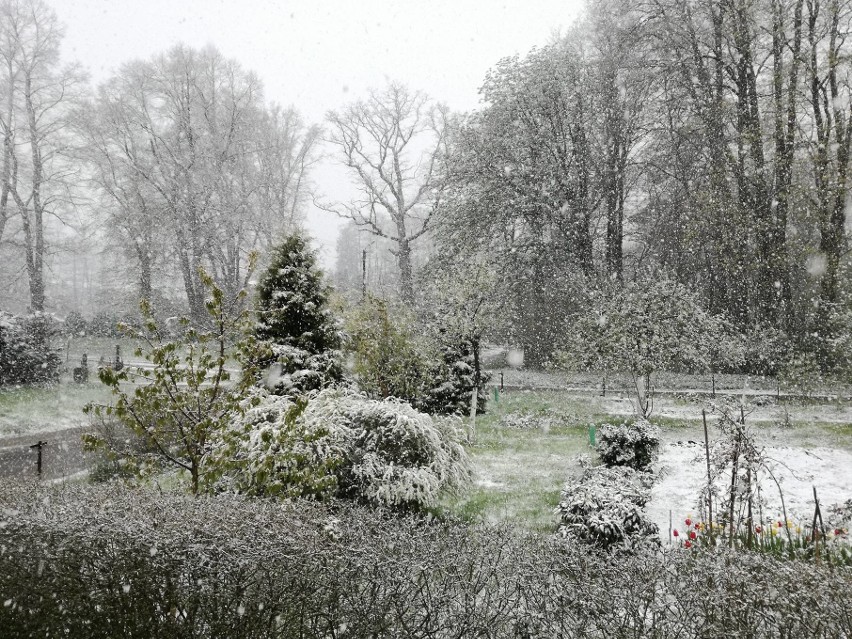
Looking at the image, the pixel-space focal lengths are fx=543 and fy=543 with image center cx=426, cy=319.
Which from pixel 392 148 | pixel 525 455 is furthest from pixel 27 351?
pixel 392 148

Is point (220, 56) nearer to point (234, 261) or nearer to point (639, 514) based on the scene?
point (234, 261)

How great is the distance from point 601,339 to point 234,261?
15.5 metres

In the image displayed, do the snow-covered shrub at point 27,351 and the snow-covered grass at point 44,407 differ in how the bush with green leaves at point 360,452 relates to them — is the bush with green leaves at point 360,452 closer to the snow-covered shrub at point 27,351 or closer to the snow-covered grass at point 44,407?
the snow-covered grass at point 44,407

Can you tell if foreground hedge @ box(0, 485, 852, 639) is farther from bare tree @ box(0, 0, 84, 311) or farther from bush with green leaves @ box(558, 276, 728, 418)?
bare tree @ box(0, 0, 84, 311)

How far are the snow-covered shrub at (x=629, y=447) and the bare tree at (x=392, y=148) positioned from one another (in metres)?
15.4

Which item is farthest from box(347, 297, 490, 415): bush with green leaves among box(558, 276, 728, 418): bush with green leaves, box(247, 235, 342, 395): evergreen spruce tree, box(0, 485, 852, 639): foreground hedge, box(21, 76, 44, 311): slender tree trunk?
box(21, 76, 44, 311): slender tree trunk

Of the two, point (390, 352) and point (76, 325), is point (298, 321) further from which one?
point (76, 325)

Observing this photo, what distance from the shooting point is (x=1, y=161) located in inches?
741

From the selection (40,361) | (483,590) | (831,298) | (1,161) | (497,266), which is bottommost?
(483,590)

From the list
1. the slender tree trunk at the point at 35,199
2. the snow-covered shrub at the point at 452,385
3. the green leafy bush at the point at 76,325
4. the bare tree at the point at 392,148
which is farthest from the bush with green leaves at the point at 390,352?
the green leafy bush at the point at 76,325

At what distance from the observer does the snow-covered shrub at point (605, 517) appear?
18.2 ft

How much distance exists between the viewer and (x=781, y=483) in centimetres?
772

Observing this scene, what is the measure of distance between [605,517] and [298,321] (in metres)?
7.16

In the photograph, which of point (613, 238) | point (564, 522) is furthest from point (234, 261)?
point (564, 522)
